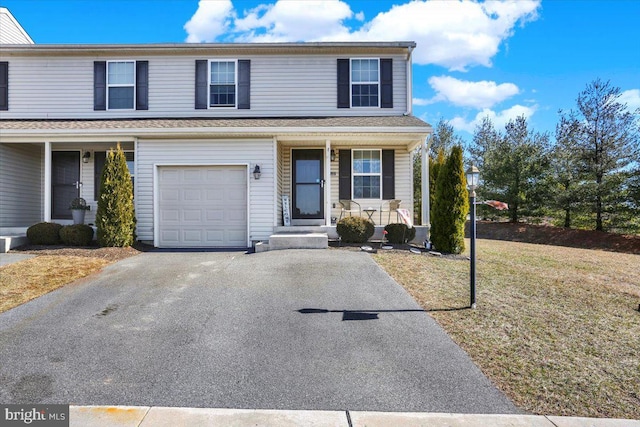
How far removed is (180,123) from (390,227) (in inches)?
267

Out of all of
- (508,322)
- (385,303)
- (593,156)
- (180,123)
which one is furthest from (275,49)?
(593,156)

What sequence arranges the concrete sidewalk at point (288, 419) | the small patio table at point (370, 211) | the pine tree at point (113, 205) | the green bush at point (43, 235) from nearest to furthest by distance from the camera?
1. the concrete sidewalk at point (288, 419)
2. the pine tree at point (113, 205)
3. the green bush at point (43, 235)
4. the small patio table at point (370, 211)

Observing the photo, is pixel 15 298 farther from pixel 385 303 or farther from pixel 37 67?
pixel 37 67

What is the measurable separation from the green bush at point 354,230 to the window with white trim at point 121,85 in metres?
7.91

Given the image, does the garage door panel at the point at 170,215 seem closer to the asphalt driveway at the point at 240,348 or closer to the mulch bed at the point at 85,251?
the mulch bed at the point at 85,251

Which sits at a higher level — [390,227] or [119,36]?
Answer: [119,36]

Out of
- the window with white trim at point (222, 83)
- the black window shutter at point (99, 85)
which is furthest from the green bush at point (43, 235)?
the window with white trim at point (222, 83)

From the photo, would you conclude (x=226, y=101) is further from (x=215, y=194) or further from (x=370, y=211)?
(x=370, y=211)

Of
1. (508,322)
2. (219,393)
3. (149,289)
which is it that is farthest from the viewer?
(149,289)

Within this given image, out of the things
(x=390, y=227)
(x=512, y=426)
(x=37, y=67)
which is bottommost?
(x=512, y=426)

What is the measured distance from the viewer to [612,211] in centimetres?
1570

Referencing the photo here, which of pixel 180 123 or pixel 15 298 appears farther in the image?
pixel 180 123

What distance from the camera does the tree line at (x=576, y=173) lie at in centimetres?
1545

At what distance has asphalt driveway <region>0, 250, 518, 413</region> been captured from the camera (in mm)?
3039
